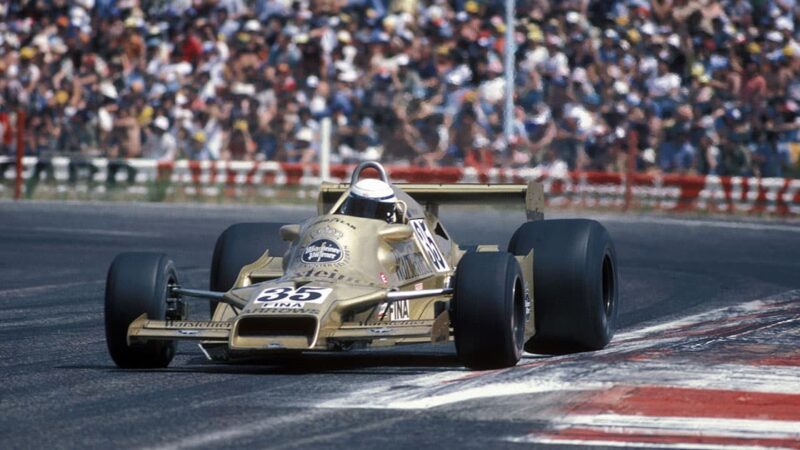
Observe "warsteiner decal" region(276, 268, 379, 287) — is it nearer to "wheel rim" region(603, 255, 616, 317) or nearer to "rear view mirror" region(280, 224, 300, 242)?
"rear view mirror" region(280, 224, 300, 242)

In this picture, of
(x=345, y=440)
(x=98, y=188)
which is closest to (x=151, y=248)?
(x=98, y=188)

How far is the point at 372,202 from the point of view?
10234mm

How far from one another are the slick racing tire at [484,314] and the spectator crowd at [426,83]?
51.5ft

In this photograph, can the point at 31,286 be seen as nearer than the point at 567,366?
No

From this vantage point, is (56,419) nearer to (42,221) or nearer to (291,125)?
(42,221)

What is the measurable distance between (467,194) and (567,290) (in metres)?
1.60

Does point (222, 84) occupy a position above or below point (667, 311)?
above

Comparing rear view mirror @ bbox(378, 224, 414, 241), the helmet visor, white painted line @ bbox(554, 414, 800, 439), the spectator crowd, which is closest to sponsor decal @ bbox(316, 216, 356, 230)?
rear view mirror @ bbox(378, 224, 414, 241)

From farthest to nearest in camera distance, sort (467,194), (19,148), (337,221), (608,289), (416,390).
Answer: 1. (19,148)
2. (467,194)
3. (608,289)
4. (337,221)
5. (416,390)

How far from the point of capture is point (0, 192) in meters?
29.5

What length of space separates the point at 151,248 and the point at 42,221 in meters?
4.76

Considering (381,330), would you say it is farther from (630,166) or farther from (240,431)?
(630,166)

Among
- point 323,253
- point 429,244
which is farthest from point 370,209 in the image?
point 323,253

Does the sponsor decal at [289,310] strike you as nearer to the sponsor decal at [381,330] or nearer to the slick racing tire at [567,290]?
the sponsor decal at [381,330]
